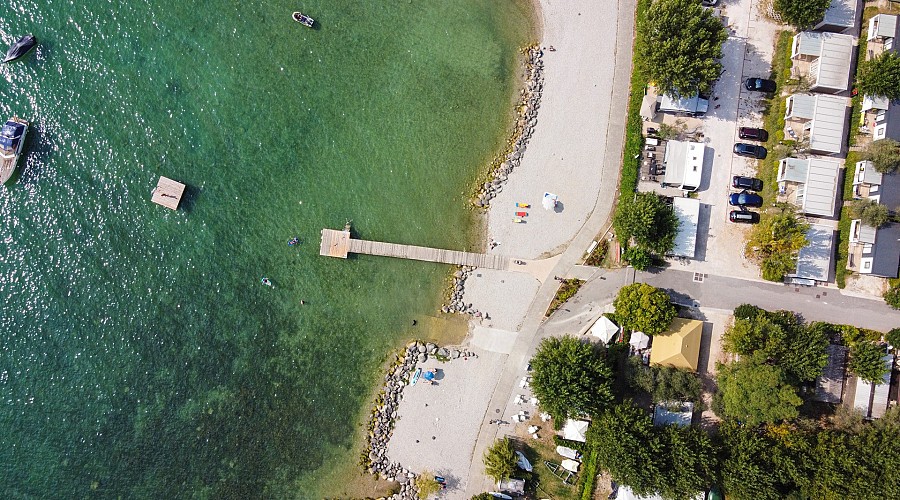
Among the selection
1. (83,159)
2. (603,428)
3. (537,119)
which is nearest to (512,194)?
(537,119)

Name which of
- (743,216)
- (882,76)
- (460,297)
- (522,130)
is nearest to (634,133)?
(522,130)

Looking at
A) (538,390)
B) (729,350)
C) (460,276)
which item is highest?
(460,276)

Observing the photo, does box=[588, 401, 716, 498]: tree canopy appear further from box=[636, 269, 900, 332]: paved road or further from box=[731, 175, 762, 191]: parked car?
box=[731, 175, 762, 191]: parked car

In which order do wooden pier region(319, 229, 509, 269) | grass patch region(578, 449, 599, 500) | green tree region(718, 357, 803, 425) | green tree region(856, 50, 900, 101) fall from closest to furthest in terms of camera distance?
1. green tree region(718, 357, 803, 425)
2. green tree region(856, 50, 900, 101)
3. grass patch region(578, 449, 599, 500)
4. wooden pier region(319, 229, 509, 269)

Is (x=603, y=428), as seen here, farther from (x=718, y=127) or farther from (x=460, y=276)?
(x=718, y=127)

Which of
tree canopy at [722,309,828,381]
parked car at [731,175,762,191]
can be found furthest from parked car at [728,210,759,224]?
tree canopy at [722,309,828,381]

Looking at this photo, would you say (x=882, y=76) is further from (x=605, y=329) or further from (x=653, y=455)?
(x=653, y=455)

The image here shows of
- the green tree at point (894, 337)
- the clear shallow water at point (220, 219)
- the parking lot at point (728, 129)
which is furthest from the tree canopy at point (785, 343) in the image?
the clear shallow water at point (220, 219)
